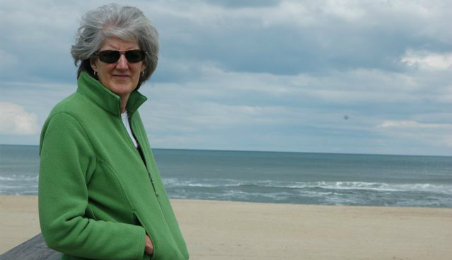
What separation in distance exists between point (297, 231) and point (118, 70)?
8.45m

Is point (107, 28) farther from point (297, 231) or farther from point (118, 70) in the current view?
point (297, 231)

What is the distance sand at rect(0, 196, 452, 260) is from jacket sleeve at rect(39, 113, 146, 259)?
5.85 metres

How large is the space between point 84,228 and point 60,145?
0.23 m

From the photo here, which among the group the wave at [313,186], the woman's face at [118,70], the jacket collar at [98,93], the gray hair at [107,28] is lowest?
the wave at [313,186]

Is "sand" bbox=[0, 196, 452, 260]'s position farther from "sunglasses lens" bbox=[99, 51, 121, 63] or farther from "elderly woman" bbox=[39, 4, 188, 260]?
"sunglasses lens" bbox=[99, 51, 121, 63]

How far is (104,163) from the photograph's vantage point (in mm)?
1456

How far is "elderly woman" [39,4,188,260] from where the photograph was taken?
1368 mm

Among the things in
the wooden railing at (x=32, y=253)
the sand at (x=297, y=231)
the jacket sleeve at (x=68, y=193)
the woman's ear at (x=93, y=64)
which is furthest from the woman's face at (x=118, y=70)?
the sand at (x=297, y=231)

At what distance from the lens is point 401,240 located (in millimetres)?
9102

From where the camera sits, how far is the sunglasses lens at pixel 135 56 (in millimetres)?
1604

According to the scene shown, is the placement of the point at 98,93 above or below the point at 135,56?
below

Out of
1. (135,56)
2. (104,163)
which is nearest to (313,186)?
(135,56)

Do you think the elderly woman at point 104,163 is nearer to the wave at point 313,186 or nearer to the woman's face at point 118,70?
the woman's face at point 118,70

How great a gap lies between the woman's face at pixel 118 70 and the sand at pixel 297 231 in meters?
5.77
